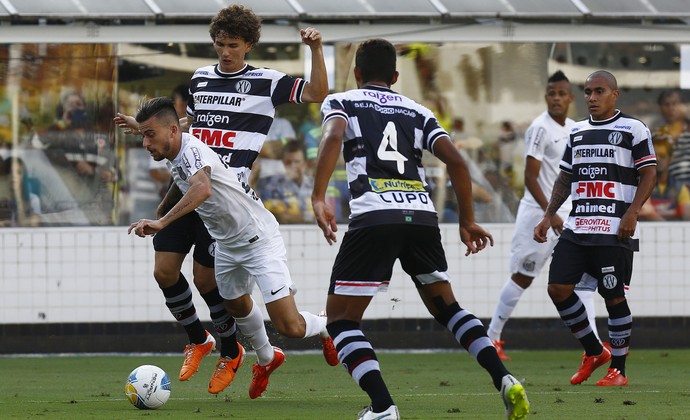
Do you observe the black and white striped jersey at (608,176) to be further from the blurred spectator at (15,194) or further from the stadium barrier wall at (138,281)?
the blurred spectator at (15,194)

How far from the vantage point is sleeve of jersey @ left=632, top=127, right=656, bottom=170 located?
9773mm

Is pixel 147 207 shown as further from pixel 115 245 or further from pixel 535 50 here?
pixel 535 50

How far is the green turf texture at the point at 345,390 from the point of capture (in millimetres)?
8195

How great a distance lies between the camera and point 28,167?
1434cm

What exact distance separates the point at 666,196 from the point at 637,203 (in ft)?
17.4

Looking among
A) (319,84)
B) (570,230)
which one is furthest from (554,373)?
(319,84)

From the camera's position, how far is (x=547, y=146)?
12.4 meters

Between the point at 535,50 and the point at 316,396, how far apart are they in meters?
6.29

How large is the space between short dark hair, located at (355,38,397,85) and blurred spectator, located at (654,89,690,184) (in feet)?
26.3

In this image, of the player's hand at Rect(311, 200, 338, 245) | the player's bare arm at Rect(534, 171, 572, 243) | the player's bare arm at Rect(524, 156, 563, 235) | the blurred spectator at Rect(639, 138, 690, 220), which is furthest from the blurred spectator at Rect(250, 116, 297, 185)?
the player's hand at Rect(311, 200, 338, 245)

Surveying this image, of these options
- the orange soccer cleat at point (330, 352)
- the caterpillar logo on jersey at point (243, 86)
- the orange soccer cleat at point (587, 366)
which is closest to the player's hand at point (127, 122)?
the caterpillar logo on jersey at point (243, 86)

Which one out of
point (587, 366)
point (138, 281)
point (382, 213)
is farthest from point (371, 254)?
point (138, 281)

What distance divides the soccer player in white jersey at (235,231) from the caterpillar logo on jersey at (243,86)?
554mm

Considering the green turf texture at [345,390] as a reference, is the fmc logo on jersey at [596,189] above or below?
above
